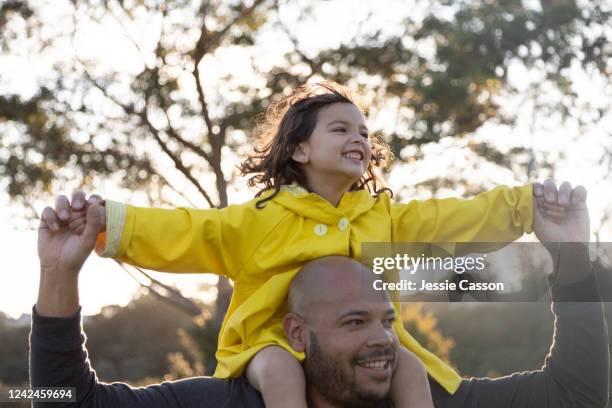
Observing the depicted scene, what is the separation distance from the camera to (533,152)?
11.1 m

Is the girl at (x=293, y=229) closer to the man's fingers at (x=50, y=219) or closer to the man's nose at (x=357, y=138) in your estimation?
the man's nose at (x=357, y=138)

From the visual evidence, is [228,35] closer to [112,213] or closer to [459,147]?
[459,147]

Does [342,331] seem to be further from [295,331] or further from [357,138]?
[357,138]

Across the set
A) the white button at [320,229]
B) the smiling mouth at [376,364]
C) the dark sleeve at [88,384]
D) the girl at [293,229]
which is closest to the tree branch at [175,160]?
the girl at [293,229]

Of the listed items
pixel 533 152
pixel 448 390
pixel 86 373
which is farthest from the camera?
pixel 533 152

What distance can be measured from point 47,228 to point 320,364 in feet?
2.95

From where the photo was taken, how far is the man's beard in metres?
2.80

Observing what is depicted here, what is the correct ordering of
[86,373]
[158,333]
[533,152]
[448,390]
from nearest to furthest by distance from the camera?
[86,373] → [448,390] → [533,152] → [158,333]

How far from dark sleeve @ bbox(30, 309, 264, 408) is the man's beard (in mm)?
185

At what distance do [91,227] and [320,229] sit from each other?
78 cm

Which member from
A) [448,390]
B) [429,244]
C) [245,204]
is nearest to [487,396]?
[448,390]

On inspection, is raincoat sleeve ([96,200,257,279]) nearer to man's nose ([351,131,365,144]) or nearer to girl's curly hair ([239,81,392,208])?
girl's curly hair ([239,81,392,208])

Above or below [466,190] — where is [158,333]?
below

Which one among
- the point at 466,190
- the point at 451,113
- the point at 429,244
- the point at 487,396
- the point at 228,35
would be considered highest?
the point at 228,35
